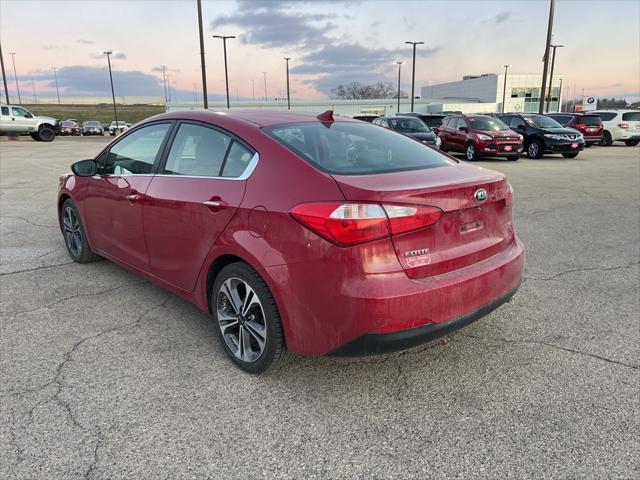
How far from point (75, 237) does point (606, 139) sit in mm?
27374

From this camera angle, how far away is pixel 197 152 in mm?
3430

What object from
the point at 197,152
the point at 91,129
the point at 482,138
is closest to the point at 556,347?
the point at 197,152

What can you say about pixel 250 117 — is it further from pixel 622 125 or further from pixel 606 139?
pixel 606 139

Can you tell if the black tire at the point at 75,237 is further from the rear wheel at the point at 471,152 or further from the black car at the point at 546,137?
the black car at the point at 546,137

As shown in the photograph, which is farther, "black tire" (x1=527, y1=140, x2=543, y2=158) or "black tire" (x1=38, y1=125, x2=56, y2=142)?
"black tire" (x1=38, y1=125, x2=56, y2=142)

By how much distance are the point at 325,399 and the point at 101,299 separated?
8.01 ft

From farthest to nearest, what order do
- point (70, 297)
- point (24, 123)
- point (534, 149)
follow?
point (24, 123)
point (534, 149)
point (70, 297)

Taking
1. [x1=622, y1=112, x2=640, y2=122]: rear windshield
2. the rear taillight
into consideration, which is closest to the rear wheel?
[x1=622, y1=112, x2=640, y2=122]: rear windshield

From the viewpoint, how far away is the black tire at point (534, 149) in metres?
18.6

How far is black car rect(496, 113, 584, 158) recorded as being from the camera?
60.0 feet

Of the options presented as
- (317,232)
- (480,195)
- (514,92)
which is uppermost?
(514,92)

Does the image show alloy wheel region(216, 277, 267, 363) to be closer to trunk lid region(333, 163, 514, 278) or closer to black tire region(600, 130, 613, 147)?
trunk lid region(333, 163, 514, 278)

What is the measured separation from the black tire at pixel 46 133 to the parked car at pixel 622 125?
30516 millimetres

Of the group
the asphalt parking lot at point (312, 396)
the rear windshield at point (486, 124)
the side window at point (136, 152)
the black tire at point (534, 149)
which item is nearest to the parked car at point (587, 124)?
the black tire at point (534, 149)
